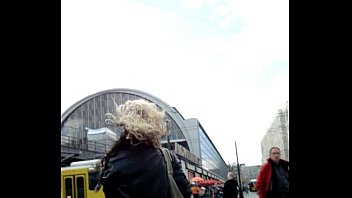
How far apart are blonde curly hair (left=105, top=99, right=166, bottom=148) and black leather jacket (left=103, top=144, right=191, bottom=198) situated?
5cm

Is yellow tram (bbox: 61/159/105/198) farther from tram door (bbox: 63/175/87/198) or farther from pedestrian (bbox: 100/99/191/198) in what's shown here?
pedestrian (bbox: 100/99/191/198)

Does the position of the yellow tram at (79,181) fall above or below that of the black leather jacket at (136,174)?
below

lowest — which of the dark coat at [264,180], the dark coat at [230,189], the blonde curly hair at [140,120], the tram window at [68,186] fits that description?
the tram window at [68,186]

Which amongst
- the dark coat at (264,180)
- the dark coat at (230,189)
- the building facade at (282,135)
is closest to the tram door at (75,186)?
the dark coat at (230,189)

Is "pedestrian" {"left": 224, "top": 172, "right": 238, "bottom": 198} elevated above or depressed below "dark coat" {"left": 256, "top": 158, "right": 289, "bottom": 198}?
below

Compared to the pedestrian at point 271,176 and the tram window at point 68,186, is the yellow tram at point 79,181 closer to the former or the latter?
the tram window at point 68,186

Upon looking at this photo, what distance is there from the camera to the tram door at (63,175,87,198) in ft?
33.8

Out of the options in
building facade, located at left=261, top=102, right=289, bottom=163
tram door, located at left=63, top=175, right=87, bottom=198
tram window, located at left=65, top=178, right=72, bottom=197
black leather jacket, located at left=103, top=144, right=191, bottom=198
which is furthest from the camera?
tram window, located at left=65, top=178, right=72, bottom=197

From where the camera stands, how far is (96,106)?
36719 millimetres

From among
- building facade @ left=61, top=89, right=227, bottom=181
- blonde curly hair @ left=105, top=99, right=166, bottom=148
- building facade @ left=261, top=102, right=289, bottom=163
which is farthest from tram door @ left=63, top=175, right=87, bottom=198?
blonde curly hair @ left=105, top=99, right=166, bottom=148

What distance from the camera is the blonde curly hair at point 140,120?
1.83 metres
